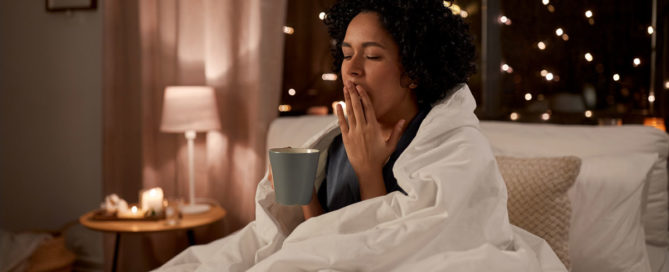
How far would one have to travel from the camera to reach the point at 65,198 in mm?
2836

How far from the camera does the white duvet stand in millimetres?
852

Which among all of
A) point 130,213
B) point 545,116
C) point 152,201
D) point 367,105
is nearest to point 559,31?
point 545,116

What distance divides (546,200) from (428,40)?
613 millimetres

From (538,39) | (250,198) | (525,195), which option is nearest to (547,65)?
(538,39)

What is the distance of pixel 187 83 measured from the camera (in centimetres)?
243

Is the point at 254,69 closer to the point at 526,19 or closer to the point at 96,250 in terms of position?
the point at 526,19

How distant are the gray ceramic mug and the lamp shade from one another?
1.40 meters

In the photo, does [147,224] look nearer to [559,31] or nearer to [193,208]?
[193,208]

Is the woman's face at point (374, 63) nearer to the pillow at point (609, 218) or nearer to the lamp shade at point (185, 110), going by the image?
the pillow at point (609, 218)

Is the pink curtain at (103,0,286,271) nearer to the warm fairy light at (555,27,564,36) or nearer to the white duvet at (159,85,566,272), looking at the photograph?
the warm fairy light at (555,27,564,36)

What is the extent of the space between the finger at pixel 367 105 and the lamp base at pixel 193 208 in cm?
142

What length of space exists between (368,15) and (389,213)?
1.23 ft

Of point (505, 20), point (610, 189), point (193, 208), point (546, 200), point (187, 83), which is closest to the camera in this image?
point (546, 200)

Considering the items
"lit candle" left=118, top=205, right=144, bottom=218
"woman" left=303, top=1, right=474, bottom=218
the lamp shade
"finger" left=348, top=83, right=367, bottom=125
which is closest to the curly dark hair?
"woman" left=303, top=1, right=474, bottom=218
